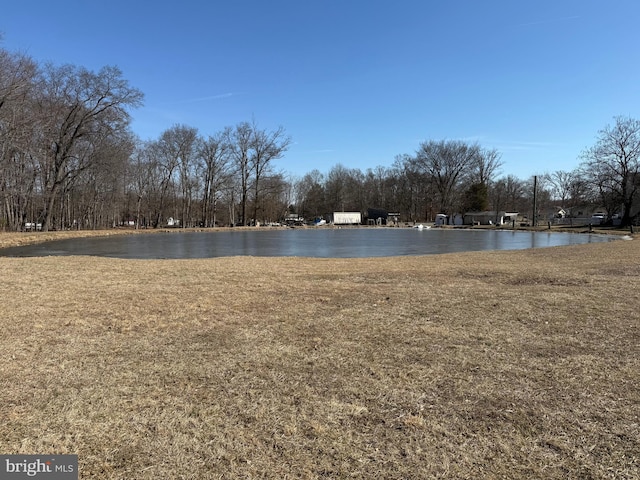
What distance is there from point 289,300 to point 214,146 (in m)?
59.6

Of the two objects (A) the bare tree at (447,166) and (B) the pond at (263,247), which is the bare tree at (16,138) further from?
(A) the bare tree at (447,166)

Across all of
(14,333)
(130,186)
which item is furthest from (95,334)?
(130,186)

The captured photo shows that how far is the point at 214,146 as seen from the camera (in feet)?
205

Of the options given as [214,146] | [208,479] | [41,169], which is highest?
[214,146]

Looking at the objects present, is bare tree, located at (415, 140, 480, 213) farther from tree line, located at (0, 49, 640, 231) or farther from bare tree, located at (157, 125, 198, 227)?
bare tree, located at (157, 125, 198, 227)

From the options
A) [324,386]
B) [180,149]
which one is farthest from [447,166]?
[324,386]

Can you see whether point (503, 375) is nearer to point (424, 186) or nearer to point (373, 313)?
point (373, 313)

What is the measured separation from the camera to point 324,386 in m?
3.41

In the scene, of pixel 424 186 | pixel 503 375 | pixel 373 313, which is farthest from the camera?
pixel 424 186

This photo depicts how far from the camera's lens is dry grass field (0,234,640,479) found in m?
2.41
